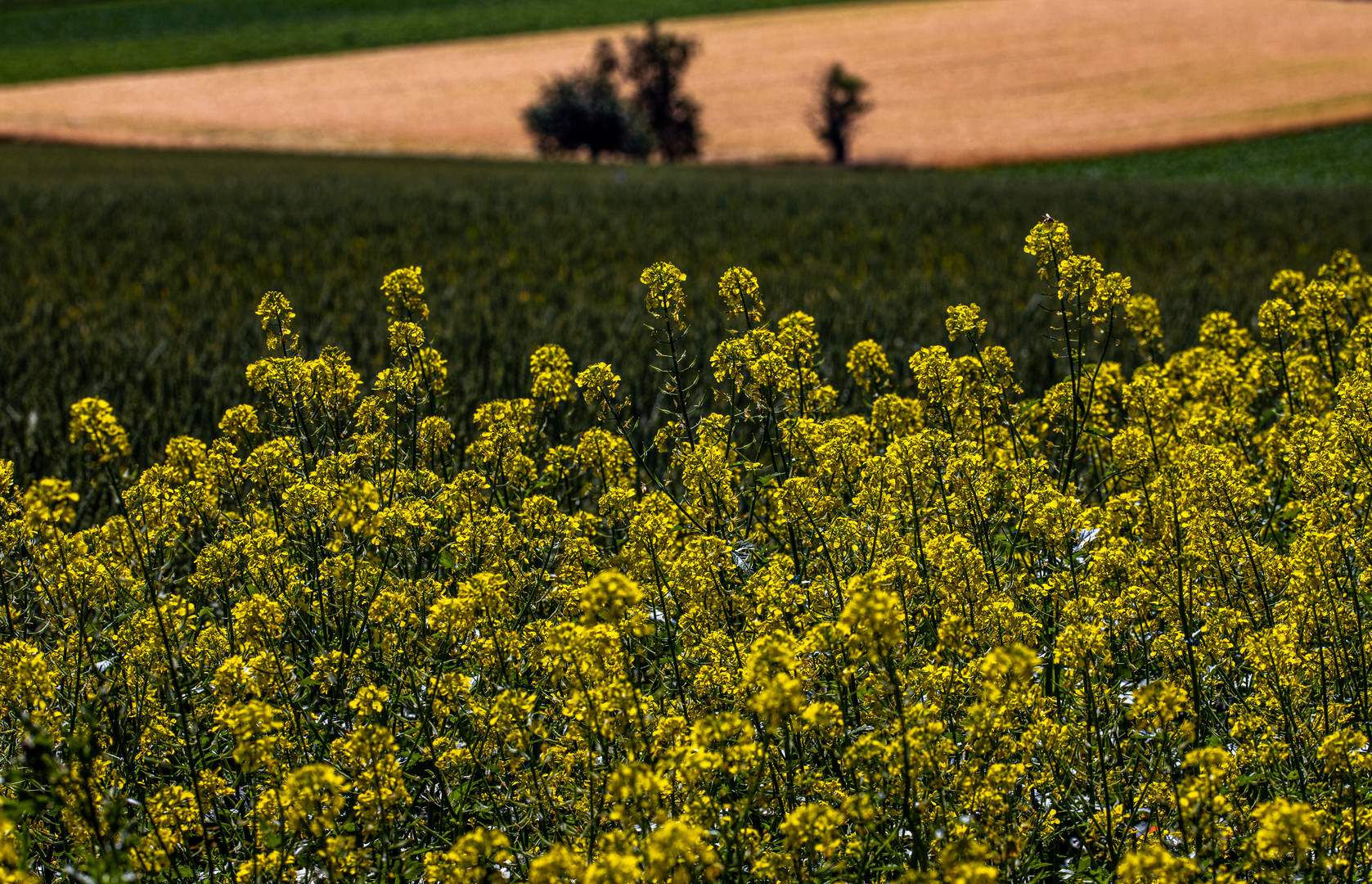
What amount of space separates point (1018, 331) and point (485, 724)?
19.6ft

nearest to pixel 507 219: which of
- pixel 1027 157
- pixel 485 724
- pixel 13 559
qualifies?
pixel 13 559

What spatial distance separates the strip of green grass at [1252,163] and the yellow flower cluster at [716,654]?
1437 inches

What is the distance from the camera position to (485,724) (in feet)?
6.97

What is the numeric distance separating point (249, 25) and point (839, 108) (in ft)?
147

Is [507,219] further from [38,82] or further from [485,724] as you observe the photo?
[38,82]

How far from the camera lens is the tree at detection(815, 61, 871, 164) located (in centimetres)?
4416

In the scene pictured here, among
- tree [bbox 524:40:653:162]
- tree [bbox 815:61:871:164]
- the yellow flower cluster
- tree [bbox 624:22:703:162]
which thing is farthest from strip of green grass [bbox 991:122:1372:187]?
the yellow flower cluster

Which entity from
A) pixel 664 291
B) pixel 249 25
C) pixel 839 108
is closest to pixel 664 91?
pixel 839 108

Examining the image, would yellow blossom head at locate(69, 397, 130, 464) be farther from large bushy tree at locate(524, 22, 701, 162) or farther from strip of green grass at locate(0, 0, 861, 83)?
strip of green grass at locate(0, 0, 861, 83)

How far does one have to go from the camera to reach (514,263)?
10805 millimetres

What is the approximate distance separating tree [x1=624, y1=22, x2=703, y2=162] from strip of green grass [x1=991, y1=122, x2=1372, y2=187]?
47.8 ft

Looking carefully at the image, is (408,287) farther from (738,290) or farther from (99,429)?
(99,429)

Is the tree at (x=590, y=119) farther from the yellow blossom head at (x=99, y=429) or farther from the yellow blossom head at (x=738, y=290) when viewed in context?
the yellow blossom head at (x=99, y=429)

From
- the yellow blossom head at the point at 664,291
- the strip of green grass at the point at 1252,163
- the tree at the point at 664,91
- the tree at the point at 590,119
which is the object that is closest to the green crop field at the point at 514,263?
the yellow blossom head at the point at 664,291
